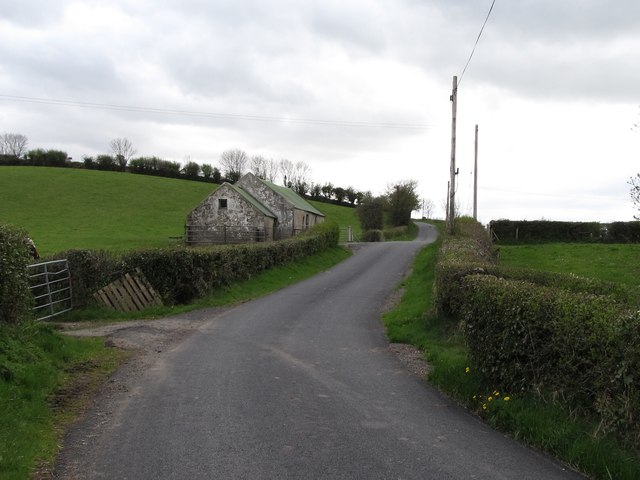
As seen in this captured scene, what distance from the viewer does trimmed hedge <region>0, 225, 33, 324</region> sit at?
861cm

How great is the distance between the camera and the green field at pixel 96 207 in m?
49.2

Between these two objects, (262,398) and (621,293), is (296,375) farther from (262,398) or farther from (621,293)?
(621,293)

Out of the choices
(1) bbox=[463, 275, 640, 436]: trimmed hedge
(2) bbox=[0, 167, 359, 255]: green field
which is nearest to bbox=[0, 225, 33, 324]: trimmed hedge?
(1) bbox=[463, 275, 640, 436]: trimmed hedge

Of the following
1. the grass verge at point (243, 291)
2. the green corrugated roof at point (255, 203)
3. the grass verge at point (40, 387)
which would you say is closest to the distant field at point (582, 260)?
the grass verge at point (243, 291)

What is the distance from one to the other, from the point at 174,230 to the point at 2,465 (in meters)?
55.5

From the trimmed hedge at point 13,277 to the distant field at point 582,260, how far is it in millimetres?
17529

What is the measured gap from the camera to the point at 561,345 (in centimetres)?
573

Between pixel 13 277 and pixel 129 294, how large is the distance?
6.53m

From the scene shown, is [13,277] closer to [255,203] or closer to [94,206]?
[255,203]

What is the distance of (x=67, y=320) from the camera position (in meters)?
14.1

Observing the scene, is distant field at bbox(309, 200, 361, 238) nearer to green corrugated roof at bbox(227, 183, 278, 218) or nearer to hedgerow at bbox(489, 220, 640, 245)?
green corrugated roof at bbox(227, 183, 278, 218)

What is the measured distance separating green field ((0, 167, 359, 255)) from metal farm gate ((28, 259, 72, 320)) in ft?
83.7

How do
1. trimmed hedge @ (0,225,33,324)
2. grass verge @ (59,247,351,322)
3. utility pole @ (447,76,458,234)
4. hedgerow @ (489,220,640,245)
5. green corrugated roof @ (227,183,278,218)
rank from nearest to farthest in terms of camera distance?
trimmed hedge @ (0,225,33,324)
grass verge @ (59,247,351,322)
utility pole @ (447,76,458,234)
hedgerow @ (489,220,640,245)
green corrugated roof @ (227,183,278,218)

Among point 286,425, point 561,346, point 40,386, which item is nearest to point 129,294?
point 40,386
